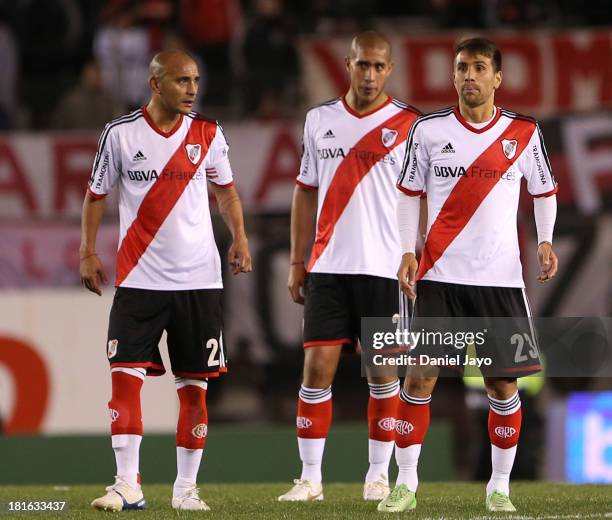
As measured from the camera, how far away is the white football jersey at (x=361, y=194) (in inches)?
318

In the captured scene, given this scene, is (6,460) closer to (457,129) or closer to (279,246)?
(279,246)

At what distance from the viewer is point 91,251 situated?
7.55 meters

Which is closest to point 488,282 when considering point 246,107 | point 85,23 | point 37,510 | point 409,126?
point 409,126

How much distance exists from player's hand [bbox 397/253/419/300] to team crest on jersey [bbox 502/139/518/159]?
683 mm

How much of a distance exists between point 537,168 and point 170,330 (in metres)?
2.02

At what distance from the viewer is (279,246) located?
13586 mm

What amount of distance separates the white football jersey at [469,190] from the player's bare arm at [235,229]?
0.92 m

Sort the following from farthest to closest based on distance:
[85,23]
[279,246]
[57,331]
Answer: [85,23] → [279,246] → [57,331]

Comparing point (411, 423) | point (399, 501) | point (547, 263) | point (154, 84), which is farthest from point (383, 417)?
point (154, 84)

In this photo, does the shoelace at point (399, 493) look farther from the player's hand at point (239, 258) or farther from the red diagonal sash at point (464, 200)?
the player's hand at point (239, 258)

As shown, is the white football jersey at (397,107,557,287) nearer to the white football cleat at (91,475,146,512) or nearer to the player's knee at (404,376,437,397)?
the player's knee at (404,376,437,397)

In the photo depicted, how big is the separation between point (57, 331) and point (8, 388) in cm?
62

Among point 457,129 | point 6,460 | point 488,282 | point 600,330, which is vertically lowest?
point 6,460

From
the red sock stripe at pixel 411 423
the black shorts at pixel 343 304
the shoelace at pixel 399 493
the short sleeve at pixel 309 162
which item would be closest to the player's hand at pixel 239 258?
the black shorts at pixel 343 304
